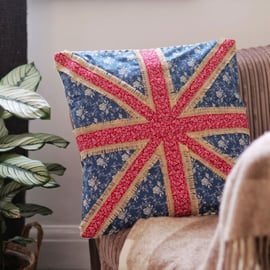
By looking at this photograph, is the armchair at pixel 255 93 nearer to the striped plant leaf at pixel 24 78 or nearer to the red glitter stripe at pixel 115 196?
the red glitter stripe at pixel 115 196

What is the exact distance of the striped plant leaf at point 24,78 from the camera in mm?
Answer: 1574

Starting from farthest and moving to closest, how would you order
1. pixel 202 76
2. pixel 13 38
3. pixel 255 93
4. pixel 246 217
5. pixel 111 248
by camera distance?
1. pixel 13 38
2. pixel 255 93
3. pixel 202 76
4. pixel 111 248
5. pixel 246 217

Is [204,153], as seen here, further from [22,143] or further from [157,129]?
[22,143]

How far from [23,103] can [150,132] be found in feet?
1.24

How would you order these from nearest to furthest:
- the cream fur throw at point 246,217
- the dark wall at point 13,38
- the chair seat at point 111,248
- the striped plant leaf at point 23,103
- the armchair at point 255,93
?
the cream fur throw at point 246,217 → the chair seat at point 111,248 → the striped plant leaf at point 23,103 → the armchair at point 255,93 → the dark wall at point 13,38

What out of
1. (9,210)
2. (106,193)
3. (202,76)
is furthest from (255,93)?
(9,210)

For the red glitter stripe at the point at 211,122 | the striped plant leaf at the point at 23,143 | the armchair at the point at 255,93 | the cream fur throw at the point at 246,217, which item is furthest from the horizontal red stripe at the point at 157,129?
the cream fur throw at the point at 246,217

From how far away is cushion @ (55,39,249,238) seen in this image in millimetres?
1306

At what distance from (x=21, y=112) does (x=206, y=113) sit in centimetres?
51

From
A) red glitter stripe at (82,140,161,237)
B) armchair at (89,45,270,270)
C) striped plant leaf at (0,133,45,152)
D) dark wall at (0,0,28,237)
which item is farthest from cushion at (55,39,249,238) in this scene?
dark wall at (0,0,28,237)

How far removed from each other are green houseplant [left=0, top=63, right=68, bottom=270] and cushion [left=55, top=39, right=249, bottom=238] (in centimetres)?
14

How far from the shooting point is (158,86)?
1.36 meters

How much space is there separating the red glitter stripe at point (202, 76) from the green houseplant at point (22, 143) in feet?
1.18

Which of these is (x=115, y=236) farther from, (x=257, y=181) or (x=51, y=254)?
(x=51, y=254)
